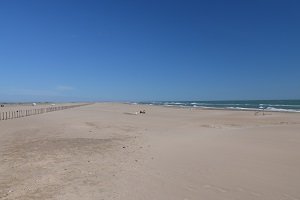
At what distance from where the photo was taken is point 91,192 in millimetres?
7867

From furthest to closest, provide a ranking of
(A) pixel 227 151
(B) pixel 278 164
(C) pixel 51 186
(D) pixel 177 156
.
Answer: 1. (A) pixel 227 151
2. (D) pixel 177 156
3. (B) pixel 278 164
4. (C) pixel 51 186

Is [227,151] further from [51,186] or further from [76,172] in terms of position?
[51,186]

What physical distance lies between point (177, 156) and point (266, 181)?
171 inches

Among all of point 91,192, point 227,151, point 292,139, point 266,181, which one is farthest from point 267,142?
point 91,192

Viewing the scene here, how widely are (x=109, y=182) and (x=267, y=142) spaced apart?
9.69m

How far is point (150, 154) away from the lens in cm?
1301

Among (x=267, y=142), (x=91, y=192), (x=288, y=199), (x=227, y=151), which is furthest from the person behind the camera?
(x=267, y=142)

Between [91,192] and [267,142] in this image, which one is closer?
[91,192]

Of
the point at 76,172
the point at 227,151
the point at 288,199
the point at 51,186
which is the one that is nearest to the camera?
the point at 288,199

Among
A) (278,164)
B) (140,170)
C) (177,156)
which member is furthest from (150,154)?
(278,164)

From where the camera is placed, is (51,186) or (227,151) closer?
(51,186)

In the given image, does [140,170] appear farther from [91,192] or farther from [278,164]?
[278,164]

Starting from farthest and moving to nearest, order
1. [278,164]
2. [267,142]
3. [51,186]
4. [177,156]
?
[267,142]
[177,156]
[278,164]
[51,186]

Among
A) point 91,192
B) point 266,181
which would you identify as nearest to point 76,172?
point 91,192
